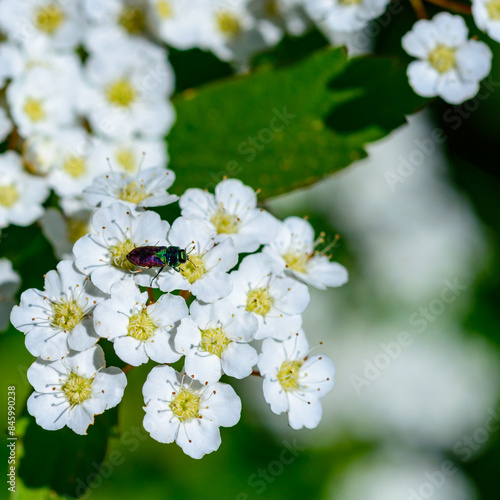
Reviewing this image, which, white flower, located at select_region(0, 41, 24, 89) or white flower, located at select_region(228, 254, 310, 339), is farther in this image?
white flower, located at select_region(0, 41, 24, 89)

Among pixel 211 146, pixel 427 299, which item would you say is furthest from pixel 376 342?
pixel 211 146

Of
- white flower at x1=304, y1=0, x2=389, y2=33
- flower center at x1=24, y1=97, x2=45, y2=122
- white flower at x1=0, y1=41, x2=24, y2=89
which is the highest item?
white flower at x1=304, y1=0, x2=389, y2=33

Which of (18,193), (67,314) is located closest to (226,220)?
(67,314)

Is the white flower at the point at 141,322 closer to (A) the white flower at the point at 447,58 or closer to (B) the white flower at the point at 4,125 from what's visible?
(B) the white flower at the point at 4,125

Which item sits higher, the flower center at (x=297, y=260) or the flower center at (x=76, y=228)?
the flower center at (x=297, y=260)

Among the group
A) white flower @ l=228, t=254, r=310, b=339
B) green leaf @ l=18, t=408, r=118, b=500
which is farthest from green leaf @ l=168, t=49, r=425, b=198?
green leaf @ l=18, t=408, r=118, b=500

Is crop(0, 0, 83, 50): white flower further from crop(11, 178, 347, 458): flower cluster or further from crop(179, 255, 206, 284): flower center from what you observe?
crop(179, 255, 206, 284): flower center

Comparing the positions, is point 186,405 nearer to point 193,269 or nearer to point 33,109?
point 193,269

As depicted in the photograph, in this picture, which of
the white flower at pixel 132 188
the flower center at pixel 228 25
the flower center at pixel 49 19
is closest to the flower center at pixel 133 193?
the white flower at pixel 132 188
